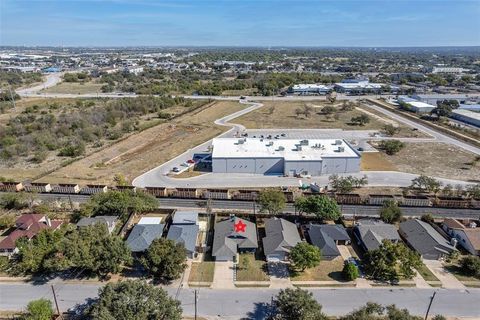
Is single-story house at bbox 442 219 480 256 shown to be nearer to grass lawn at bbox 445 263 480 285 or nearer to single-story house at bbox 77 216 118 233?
grass lawn at bbox 445 263 480 285

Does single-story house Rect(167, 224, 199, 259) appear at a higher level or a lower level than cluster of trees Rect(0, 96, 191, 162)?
lower

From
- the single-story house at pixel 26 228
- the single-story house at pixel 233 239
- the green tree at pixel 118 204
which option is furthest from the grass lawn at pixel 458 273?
the single-story house at pixel 26 228

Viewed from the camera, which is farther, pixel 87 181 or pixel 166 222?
pixel 87 181

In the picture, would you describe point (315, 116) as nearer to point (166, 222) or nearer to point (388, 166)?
point (388, 166)

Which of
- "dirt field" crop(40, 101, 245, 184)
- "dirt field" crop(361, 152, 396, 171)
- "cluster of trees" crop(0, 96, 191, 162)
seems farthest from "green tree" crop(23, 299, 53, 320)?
"dirt field" crop(361, 152, 396, 171)

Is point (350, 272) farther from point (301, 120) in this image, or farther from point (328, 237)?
point (301, 120)

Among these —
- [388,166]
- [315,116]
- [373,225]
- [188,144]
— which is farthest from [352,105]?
[373,225]
